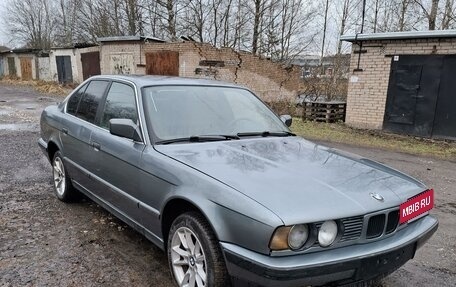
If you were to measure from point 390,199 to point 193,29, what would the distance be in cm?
2433

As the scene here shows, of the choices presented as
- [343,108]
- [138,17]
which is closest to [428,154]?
[343,108]

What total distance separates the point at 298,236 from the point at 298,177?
47 cm

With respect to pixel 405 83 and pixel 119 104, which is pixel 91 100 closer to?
pixel 119 104

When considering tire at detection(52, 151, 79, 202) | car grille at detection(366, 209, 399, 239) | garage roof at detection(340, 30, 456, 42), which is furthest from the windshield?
garage roof at detection(340, 30, 456, 42)

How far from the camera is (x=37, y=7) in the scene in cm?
5144

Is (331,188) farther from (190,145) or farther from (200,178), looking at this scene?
(190,145)

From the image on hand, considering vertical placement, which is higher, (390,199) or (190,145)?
(190,145)

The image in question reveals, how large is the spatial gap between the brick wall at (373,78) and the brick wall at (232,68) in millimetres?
5795

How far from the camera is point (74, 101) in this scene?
4.56 m

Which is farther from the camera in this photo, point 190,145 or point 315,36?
point 315,36

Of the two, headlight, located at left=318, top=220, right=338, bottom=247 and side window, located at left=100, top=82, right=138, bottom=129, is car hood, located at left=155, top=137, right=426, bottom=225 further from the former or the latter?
side window, located at left=100, top=82, right=138, bottom=129

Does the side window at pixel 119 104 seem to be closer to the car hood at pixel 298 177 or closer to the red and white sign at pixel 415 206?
the car hood at pixel 298 177

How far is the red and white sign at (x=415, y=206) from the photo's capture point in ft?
8.21

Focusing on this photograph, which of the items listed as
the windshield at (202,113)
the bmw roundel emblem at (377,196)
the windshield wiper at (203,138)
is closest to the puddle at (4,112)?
the windshield at (202,113)
